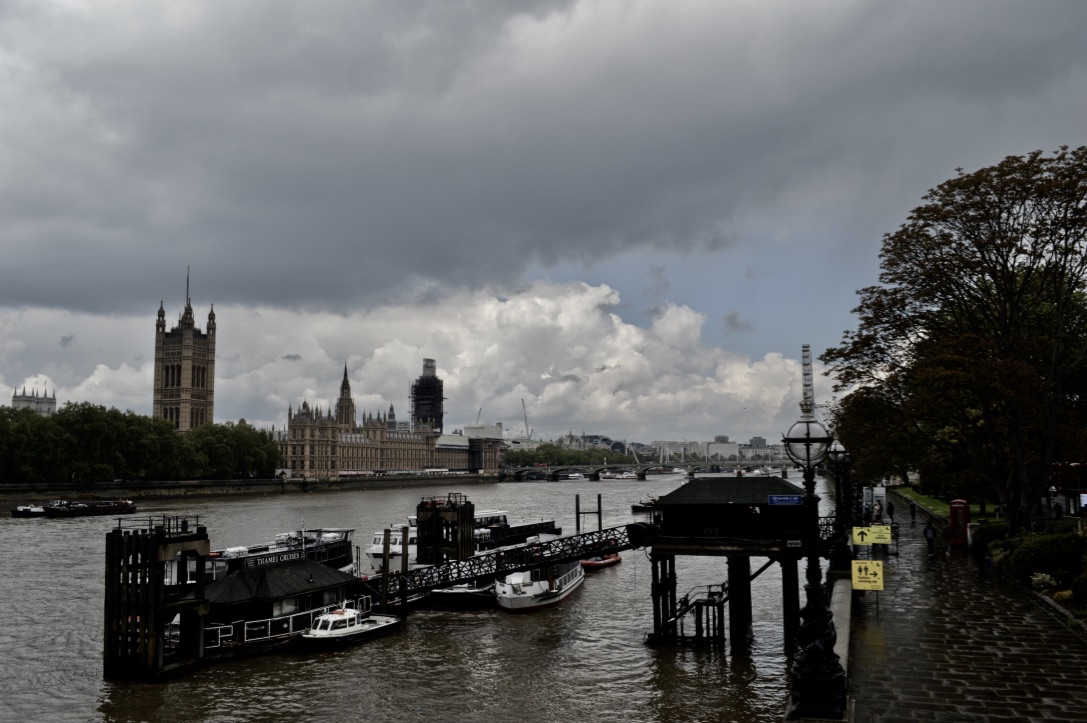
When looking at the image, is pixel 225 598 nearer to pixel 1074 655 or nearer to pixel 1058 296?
pixel 1074 655

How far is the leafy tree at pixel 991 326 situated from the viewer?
35938mm

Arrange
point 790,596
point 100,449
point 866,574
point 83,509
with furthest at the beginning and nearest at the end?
point 100,449 < point 83,509 < point 790,596 < point 866,574

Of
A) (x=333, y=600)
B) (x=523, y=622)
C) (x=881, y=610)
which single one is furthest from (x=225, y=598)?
(x=881, y=610)

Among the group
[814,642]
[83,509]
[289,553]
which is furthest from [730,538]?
[83,509]

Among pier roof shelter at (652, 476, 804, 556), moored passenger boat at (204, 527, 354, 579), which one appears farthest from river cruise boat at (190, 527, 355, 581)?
pier roof shelter at (652, 476, 804, 556)

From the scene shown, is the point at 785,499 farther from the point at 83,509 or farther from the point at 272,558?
the point at 83,509

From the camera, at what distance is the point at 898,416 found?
42.2 m

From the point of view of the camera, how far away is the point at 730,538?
108 feet

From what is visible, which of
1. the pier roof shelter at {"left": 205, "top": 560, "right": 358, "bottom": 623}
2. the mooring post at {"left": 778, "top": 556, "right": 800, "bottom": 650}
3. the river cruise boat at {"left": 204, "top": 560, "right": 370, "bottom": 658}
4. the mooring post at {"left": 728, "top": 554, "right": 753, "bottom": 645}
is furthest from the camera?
the mooring post at {"left": 728, "top": 554, "right": 753, "bottom": 645}

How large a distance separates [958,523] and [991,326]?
10.5 meters

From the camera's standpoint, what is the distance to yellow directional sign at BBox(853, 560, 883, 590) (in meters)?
26.0

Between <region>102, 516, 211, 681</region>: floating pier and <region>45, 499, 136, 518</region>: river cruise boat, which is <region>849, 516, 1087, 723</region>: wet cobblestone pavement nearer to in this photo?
<region>102, 516, 211, 681</region>: floating pier

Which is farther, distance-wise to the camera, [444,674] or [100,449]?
[100,449]

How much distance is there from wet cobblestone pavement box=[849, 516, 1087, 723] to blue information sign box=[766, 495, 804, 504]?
396cm
